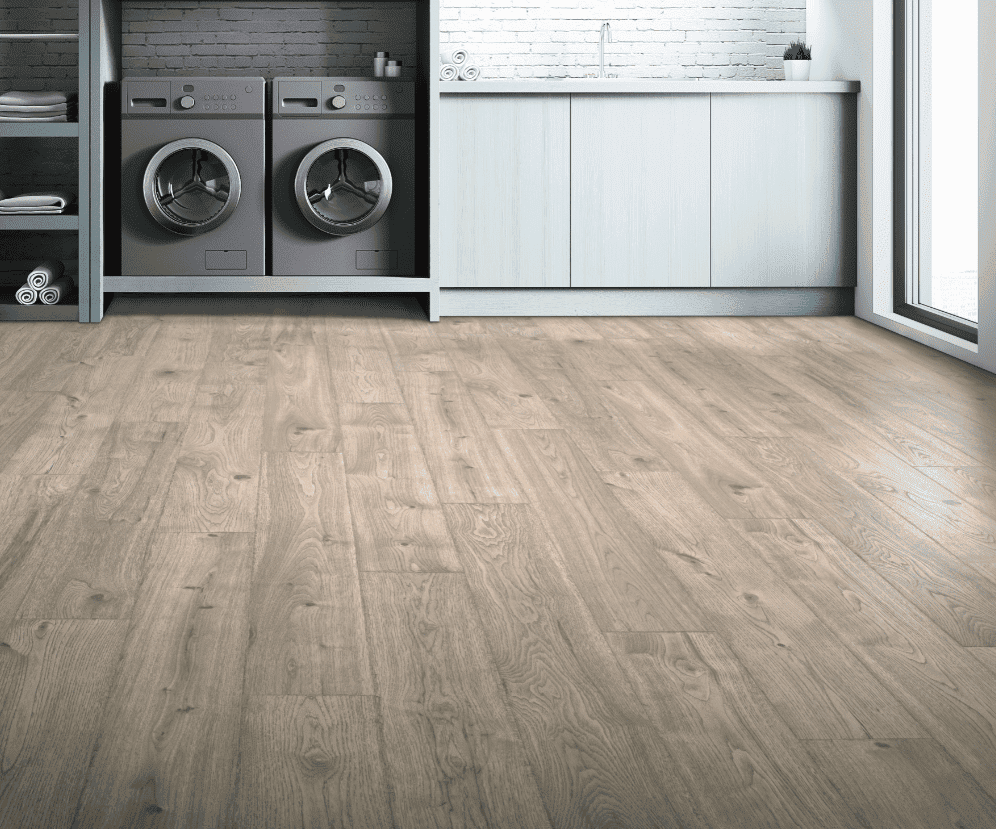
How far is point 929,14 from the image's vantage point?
14.9 feet

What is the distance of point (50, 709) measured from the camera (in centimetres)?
143

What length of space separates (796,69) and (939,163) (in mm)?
977

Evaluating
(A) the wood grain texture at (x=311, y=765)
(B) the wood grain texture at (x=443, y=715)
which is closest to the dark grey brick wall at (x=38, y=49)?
(B) the wood grain texture at (x=443, y=715)

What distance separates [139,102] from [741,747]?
4.09 m

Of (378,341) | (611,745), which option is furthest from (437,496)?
(378,341)

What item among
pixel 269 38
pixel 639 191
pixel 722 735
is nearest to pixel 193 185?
pixel 269 38

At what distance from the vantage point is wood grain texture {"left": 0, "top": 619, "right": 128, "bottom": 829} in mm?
1231

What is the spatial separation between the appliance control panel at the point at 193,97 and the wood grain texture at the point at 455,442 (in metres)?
1.67

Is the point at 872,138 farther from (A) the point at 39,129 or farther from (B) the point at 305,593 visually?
(B) the point at 305,593

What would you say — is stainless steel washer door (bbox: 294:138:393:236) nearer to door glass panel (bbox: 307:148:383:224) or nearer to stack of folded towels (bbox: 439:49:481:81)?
door glass panel (bbox: 307:148:383:224)

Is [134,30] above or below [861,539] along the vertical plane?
above

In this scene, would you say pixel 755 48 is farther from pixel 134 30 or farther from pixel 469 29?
pixel 134 30

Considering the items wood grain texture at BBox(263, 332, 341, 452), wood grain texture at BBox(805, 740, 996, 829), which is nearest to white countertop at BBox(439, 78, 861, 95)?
wood grain texture at BBox(263, 332, 341, 452)

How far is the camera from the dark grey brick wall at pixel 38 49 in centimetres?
532
